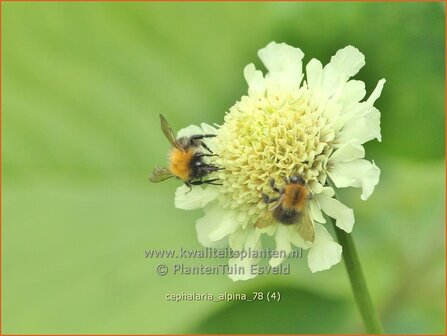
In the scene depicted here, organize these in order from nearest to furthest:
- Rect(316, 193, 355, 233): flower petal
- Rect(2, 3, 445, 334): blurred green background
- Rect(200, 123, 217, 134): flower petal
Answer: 1. Rect(316, 193, 355, 233): flower petal
2. Rect(200, 123, 217, 134): flower petal
3. Rect(2, 3, 445, 334): blurred green background

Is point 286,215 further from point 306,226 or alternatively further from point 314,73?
point 314,73

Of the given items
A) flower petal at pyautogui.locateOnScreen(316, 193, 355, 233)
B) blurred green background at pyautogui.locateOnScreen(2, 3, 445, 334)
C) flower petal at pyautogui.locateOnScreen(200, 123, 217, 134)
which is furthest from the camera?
blurred green background at pyautogui.locateOnScreen(2, 3, 445, 334)

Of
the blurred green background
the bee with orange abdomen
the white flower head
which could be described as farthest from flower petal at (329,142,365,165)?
the blurred green background

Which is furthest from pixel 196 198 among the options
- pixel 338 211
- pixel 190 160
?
pixel 338 211

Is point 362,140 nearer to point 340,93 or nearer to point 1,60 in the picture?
point 340,93

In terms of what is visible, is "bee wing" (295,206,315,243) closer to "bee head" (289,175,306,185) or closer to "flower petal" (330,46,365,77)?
"bee head" (289,175,306,185)
